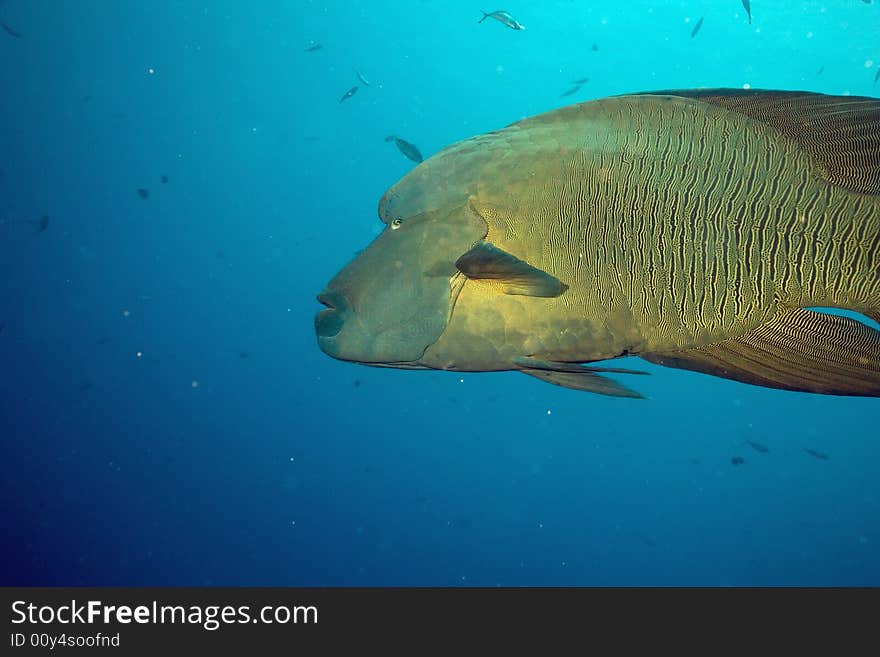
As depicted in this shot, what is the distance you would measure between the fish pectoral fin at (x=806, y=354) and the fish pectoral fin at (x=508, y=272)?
1.30ft

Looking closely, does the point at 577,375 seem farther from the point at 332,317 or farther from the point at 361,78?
the point at 361,78

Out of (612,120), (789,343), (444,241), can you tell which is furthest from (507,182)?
(789,343)

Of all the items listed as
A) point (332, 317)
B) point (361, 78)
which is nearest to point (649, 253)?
point (332, 317)

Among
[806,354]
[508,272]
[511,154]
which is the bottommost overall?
[806,354]

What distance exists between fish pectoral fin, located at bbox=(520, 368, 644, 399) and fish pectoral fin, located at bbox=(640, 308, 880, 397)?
148 mm

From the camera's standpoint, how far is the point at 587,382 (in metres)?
1.52

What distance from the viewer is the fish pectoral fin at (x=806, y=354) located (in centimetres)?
144

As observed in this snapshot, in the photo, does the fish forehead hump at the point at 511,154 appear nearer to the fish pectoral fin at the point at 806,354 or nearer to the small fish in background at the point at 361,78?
the fish pectoral fin at the point at 806,354

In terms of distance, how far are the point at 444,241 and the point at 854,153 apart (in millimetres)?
1125

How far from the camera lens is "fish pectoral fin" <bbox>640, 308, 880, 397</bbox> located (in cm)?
144

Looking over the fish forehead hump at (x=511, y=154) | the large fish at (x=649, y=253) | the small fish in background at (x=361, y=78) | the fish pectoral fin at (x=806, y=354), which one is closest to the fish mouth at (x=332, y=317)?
the large fish at (x=649, y=253)

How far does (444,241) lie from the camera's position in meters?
1.52

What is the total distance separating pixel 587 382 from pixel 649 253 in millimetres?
392

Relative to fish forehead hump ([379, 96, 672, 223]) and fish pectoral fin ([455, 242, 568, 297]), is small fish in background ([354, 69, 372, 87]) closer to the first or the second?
fish forehead hump ([379, 96, 672, 223])
